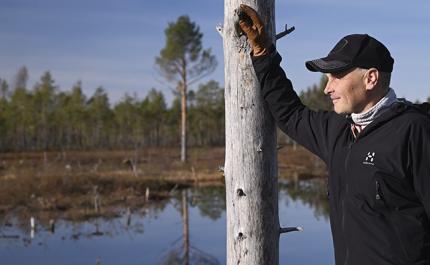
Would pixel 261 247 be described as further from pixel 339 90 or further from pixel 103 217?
pixel 103 217

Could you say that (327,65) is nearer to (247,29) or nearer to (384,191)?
(247,29)

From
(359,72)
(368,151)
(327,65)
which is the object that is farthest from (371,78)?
(368,151)

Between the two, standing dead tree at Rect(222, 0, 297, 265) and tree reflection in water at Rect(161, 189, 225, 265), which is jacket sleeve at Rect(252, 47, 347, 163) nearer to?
standing dead tree at Rect(222, 0, 297, 265)

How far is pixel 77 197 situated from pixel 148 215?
3.82m

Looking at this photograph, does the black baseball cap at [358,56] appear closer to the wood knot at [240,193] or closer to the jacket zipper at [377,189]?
the jacket zipper at [377,189]

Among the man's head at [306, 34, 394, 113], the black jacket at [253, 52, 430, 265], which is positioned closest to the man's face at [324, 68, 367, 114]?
the man's head at [306, 34, 394, 113]

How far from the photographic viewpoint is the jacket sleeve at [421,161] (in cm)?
209

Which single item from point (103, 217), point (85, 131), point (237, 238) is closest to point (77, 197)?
point (103, 217)

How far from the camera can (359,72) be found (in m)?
2.36

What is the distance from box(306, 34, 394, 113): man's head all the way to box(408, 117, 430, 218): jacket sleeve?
283mm

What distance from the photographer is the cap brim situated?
236 centimetres

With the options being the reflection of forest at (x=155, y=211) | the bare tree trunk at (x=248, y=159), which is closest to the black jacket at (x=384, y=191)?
the bare tree trunk at (x=248, y=159)

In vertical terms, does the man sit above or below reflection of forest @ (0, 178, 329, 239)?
above

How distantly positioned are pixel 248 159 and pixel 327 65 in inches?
22.9
